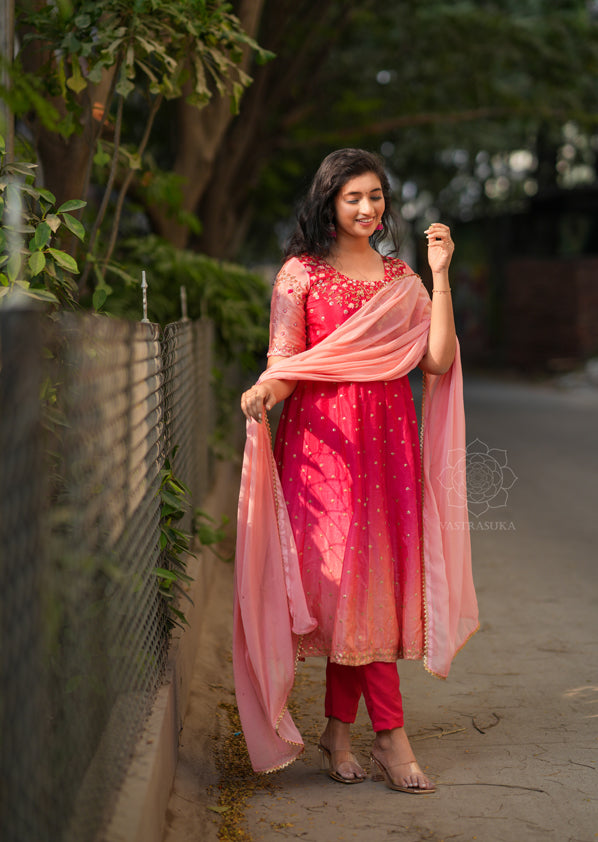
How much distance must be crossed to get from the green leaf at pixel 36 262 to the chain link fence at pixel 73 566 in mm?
386

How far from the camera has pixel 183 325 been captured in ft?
15.9

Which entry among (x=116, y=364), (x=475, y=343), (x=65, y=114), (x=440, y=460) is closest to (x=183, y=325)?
(x=65, y=114)

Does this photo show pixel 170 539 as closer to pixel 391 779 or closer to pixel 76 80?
pixel 391 779

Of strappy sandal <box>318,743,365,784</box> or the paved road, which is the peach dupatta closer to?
strappy sandal <box>318,743,365,784</box>

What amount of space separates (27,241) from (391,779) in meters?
2.16

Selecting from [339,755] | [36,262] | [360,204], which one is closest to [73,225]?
[36,262]

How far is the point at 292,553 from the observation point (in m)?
3.56

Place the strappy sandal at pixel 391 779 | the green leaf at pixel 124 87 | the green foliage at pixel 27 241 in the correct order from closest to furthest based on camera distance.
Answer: the green foliage at pixel 27 241
the strappy sandal at pixel 391 779
the green leaf at pixel 124 87

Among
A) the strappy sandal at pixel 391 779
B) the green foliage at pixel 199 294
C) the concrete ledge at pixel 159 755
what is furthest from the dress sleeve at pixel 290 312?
the green foliage at pixel 199 294

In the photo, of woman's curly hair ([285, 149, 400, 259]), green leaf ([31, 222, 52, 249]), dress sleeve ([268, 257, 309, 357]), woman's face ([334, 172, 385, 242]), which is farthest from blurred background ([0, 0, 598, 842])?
woman's face ([334, 172, 385, 242])

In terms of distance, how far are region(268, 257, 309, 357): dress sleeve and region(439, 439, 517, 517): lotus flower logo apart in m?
0.66

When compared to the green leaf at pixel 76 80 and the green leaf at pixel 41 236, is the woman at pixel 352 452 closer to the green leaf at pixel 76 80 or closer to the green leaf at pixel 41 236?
the green leaf at pixel 41 236

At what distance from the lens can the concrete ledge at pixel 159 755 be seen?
8.15ft

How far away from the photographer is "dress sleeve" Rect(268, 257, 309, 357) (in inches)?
143
